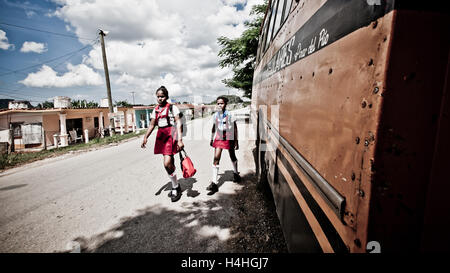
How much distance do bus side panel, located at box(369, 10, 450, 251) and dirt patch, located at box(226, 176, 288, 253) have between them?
2000mm

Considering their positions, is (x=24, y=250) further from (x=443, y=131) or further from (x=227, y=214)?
(x=443, y=131)

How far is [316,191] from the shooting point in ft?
3.84

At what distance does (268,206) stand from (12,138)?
2042 cm

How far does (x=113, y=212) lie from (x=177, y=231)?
1.35 meters

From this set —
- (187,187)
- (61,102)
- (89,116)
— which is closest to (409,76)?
(187,187)

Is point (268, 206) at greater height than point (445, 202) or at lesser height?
lesser

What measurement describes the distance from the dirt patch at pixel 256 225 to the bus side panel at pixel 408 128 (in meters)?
2.00

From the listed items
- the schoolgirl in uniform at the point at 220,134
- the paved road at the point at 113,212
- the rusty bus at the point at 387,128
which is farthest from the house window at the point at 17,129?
the rusty bus at the point at 387,128

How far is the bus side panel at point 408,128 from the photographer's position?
0.64 m

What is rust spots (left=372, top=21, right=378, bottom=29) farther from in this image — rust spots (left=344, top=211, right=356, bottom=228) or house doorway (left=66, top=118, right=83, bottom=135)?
house doorway (left=66, top=118, right=83, bottom=135)

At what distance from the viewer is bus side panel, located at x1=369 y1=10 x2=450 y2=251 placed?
0.64 m

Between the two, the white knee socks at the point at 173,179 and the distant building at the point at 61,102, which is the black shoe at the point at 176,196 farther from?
the distant building at the point at 61,102

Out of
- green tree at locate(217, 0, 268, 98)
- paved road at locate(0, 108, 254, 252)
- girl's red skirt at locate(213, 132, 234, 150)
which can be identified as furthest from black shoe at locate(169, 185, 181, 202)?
green tree at locate(217, 0, 268, 98)

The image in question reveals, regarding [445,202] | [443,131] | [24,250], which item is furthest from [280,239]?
[24,250]
